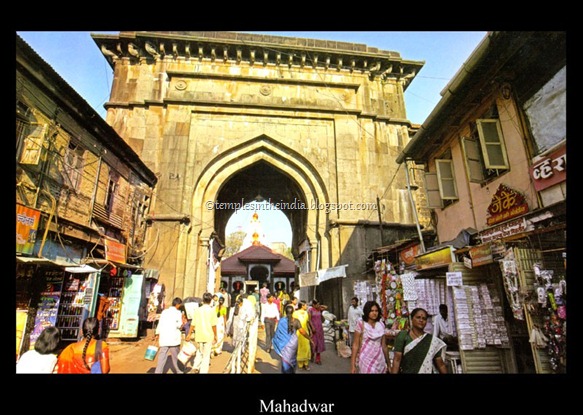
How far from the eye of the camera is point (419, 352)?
10.5ft

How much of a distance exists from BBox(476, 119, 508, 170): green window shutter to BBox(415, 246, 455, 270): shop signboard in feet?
5.87

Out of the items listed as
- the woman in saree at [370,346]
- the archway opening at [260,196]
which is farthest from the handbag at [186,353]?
the archway opening at [260,196]

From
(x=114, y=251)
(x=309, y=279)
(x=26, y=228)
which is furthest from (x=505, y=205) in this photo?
(x=114, y=251)

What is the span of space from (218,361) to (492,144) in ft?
23.8

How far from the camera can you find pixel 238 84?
13562 mm

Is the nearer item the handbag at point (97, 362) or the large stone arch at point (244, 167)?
the handbag at point (97, 362)

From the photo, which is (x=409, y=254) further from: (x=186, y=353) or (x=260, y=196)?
(x=260, y=196)

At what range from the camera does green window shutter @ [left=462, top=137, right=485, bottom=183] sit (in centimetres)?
596

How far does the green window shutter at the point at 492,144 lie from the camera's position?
5.33m

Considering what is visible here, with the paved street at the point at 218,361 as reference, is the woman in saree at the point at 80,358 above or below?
above

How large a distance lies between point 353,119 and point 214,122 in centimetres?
640

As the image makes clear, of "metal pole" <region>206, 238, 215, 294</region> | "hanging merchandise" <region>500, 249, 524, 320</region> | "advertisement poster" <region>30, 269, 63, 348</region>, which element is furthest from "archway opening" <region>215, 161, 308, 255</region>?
"hanging merchandise" <region>500, 249, 524, 320</region>

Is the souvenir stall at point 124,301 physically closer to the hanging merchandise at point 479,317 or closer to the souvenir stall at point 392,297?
the souvenir stall at point 392,297

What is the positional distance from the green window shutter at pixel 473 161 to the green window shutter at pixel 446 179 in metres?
1.13
